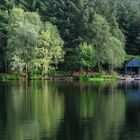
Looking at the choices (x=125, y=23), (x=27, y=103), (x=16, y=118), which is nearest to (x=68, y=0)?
(x=125, y=23)

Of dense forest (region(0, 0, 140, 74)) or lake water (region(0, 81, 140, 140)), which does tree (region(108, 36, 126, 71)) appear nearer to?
dense forest (region(0, 0, 140, 74))

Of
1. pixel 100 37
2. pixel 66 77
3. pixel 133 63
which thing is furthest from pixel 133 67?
pixel 66 77

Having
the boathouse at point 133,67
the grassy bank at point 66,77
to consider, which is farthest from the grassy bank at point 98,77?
the boathouse at point 133,67

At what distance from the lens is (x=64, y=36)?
83938mm

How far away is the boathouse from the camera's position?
84.0 meters

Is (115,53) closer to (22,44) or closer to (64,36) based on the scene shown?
(64,36)

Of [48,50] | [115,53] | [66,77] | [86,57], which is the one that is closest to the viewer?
[66,77]

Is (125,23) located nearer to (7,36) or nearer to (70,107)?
(7,36)

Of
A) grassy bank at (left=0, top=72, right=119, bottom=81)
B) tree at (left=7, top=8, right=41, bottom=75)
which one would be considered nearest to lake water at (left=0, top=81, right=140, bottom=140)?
tree at (left=7, top=8, right=41, bottom=75)

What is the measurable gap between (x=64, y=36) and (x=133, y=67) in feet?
46.2

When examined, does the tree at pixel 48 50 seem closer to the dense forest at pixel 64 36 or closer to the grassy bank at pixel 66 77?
the dense forest at pixel 64 36

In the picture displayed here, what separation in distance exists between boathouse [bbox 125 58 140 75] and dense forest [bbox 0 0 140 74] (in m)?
1.67

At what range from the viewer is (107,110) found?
30.1m

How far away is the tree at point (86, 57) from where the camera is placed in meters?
78.0
